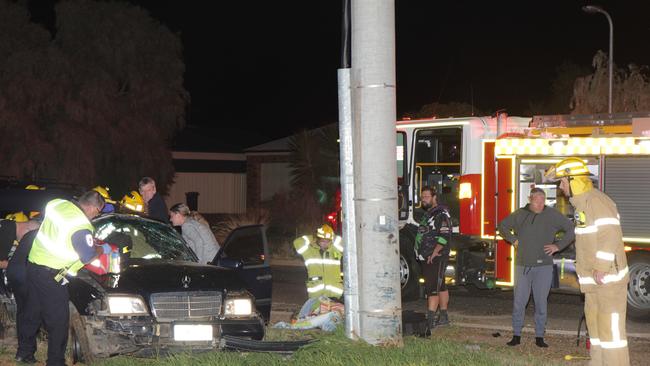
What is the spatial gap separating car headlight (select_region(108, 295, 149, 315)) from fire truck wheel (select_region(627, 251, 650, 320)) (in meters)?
6.65

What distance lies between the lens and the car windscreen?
33.2 feet

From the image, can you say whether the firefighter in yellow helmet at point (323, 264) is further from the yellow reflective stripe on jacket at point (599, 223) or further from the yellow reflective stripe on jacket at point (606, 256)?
the yellow reflective stripe on jacket at point (606, 256)

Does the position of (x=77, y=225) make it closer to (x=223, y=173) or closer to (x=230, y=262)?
(x=230, y=262)

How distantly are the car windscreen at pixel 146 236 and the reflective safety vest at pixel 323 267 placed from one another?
4.51ft

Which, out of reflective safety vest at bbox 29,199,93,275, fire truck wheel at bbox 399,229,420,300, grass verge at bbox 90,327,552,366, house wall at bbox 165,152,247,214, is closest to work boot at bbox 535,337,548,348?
grass verge at bbox 90,327,552,366

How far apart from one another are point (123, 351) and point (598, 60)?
80.1 ft

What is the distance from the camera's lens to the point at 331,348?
8.38 m

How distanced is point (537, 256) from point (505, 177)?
3080 millimetres

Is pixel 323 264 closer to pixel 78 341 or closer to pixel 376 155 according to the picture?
pixel 78 341

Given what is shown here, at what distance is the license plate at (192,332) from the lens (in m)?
8.76

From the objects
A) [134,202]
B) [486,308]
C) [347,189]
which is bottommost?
[486,308]

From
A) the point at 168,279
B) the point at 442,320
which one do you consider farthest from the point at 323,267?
the point at 168,279

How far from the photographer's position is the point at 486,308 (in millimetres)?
13859

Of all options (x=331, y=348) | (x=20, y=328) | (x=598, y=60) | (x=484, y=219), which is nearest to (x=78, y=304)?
(x=20, y=328)
